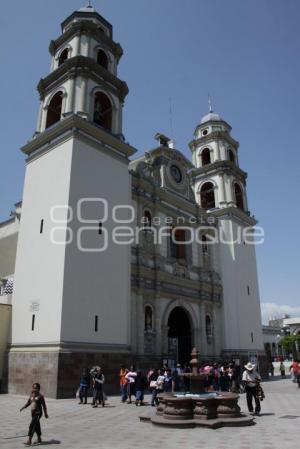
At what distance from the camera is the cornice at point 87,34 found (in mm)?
21781

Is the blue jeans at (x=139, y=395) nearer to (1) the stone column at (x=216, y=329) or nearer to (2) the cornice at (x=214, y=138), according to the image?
(1) the stone column at (x=216, y=329)

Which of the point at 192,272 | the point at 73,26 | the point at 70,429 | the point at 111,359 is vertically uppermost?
the point at 73,26

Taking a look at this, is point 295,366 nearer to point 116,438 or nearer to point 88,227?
point 88,227

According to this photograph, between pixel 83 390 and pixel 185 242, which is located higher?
pixel 185 242

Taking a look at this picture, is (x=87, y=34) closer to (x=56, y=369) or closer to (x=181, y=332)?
(x=56, y=369)

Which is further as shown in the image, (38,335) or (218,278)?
(218,278)

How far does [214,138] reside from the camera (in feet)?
104

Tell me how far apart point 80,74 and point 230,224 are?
15.5 m

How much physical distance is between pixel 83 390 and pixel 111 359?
3065 millimetres

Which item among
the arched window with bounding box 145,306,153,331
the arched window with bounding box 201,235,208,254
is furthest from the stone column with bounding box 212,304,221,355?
the arched window with bounding box 145,306,153,331

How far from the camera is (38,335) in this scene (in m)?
15.7

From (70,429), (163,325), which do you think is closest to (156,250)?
(163,325)

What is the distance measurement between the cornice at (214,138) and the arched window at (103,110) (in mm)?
12300

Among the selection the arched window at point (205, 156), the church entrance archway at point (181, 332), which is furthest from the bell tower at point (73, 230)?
the arched window at point (205, 156)
